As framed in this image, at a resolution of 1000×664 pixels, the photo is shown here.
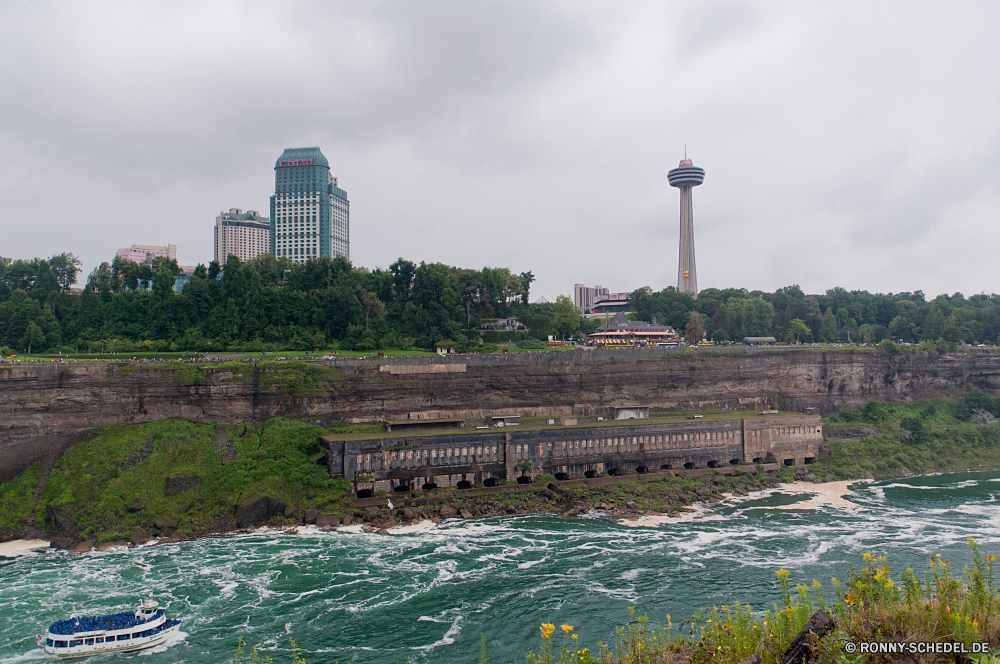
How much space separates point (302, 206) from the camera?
630 ft

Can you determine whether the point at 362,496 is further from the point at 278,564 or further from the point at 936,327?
the point at 936,327

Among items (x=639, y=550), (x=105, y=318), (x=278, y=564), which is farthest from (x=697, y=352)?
(x=105, y=318)

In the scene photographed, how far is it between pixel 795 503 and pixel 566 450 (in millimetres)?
19853

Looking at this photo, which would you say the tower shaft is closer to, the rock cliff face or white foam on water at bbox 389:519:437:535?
the rock cliff face

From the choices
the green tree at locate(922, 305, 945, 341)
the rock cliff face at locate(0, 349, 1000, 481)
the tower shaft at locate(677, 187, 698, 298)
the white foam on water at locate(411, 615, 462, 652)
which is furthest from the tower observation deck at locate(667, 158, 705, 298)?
the white foam on water at locate(411, 615, 462, 652)

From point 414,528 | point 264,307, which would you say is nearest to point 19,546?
point 414,528

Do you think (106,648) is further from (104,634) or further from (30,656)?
(30,656)

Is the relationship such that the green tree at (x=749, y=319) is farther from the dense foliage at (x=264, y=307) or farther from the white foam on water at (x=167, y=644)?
the white foam on water at (x=167, y=644)

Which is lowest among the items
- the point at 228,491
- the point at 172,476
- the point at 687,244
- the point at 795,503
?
the point at 795,503

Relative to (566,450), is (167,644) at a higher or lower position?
lower

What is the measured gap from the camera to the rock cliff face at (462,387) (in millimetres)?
51219

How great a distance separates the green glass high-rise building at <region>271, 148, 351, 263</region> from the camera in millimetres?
191375

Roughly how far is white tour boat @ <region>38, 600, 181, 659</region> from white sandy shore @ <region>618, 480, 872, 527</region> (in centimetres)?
3034

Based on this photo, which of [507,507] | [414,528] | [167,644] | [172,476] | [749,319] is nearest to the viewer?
[167,644]
